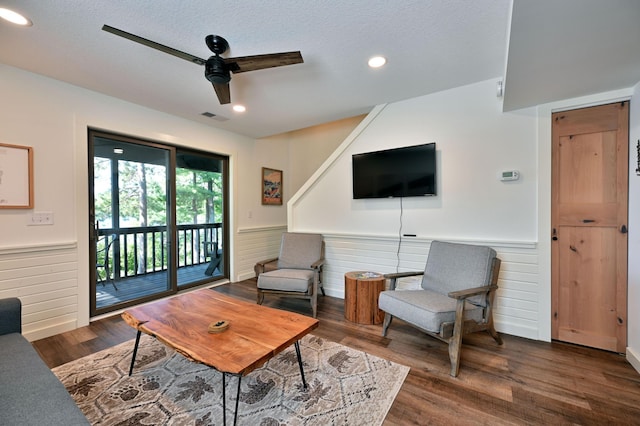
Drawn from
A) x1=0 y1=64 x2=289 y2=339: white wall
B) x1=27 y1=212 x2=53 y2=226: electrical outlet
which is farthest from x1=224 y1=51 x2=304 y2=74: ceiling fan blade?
x1=27 y1=212 x2=53 y2=226: electrical outlet

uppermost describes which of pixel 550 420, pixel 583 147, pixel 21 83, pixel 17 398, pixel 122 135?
pixel 21 83

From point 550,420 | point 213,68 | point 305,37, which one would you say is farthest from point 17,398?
point 550,420

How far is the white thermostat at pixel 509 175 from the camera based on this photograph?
248 cm

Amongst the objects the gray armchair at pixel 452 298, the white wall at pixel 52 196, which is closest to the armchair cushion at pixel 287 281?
the gray armchair at pixel 452 298

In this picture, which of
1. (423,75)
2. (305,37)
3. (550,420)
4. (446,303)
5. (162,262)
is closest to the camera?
(550,420)

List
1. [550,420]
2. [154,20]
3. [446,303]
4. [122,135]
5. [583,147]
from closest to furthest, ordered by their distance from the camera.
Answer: [550,420]
[154,20]
[446,303]
[583,147]
[122,135]

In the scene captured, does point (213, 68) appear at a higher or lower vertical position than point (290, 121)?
lower

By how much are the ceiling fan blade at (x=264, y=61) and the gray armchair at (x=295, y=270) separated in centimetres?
211

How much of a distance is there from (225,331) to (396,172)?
2397 mm

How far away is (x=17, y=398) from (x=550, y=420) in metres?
2.66

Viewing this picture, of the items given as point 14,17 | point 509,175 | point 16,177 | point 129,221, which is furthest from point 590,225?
point 16,177

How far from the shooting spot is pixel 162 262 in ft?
12.0

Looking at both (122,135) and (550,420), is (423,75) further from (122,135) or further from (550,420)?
(122,135)

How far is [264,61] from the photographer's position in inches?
72.5
